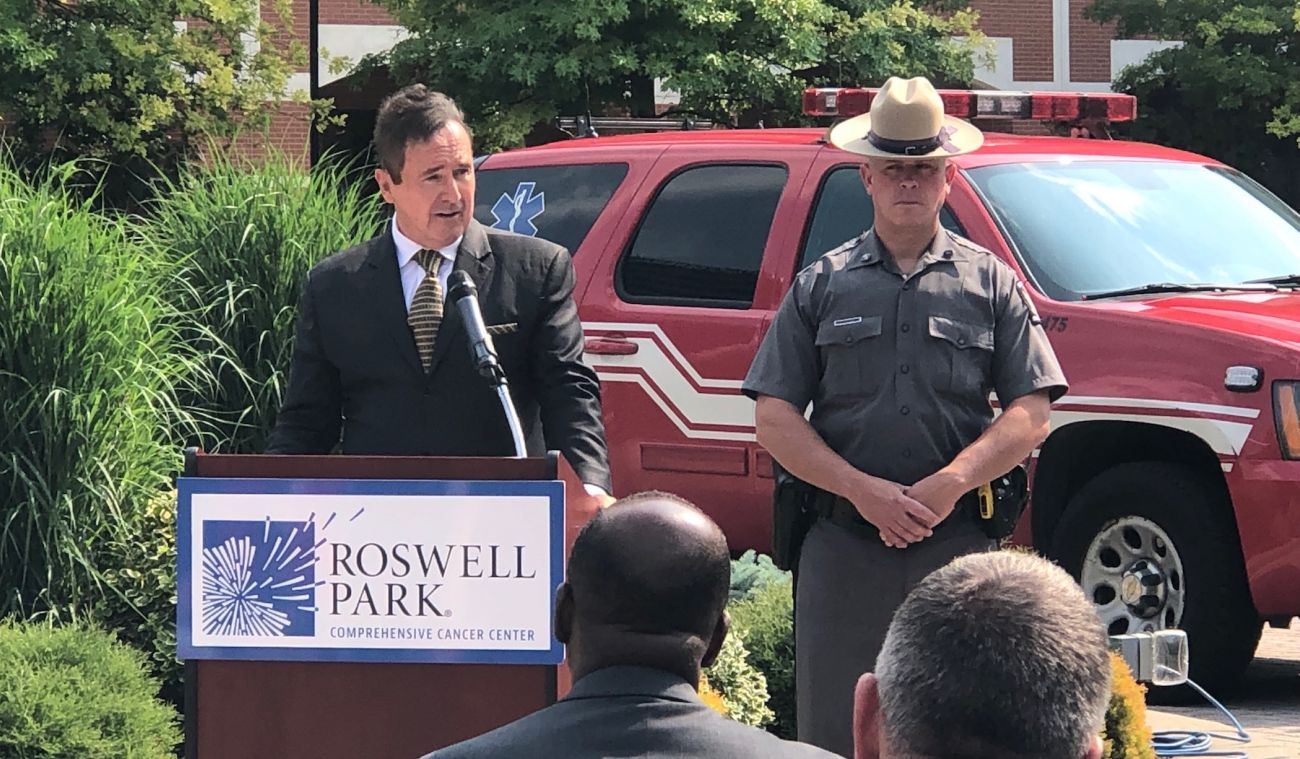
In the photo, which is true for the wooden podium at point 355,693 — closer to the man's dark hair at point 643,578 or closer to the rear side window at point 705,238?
the man's dark hair at point 643,578

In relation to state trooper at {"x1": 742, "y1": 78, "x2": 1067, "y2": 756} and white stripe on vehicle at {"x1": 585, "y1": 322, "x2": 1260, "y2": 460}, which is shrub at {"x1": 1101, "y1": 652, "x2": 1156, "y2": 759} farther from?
white stripe on vehicle at {"x1": 585, "y1": 322, "x2": 1260, "y2": 460}

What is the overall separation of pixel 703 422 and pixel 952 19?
40.4 ft

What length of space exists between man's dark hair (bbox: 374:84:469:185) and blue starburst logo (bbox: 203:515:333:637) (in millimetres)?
985

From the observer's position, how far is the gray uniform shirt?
448 cm

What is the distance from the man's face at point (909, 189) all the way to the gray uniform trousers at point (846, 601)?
0.67 metres

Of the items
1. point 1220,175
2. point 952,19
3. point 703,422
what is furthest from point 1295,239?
point 952,19

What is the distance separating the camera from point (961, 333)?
4500 mm

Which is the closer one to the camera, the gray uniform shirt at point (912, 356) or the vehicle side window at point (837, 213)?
the gray uniform shirt at point (912, 356)

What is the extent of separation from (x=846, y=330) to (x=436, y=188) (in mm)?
974

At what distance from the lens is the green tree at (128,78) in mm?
16875

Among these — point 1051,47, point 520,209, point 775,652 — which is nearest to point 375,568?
point 775,652

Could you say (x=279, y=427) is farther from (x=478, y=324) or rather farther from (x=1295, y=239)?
(x=1295, y=239)

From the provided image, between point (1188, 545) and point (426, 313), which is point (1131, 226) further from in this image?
point (426, 313)

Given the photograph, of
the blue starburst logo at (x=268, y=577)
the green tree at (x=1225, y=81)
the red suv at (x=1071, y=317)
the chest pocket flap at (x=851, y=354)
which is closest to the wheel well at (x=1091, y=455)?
the red suv at (x=1071, y=317)
